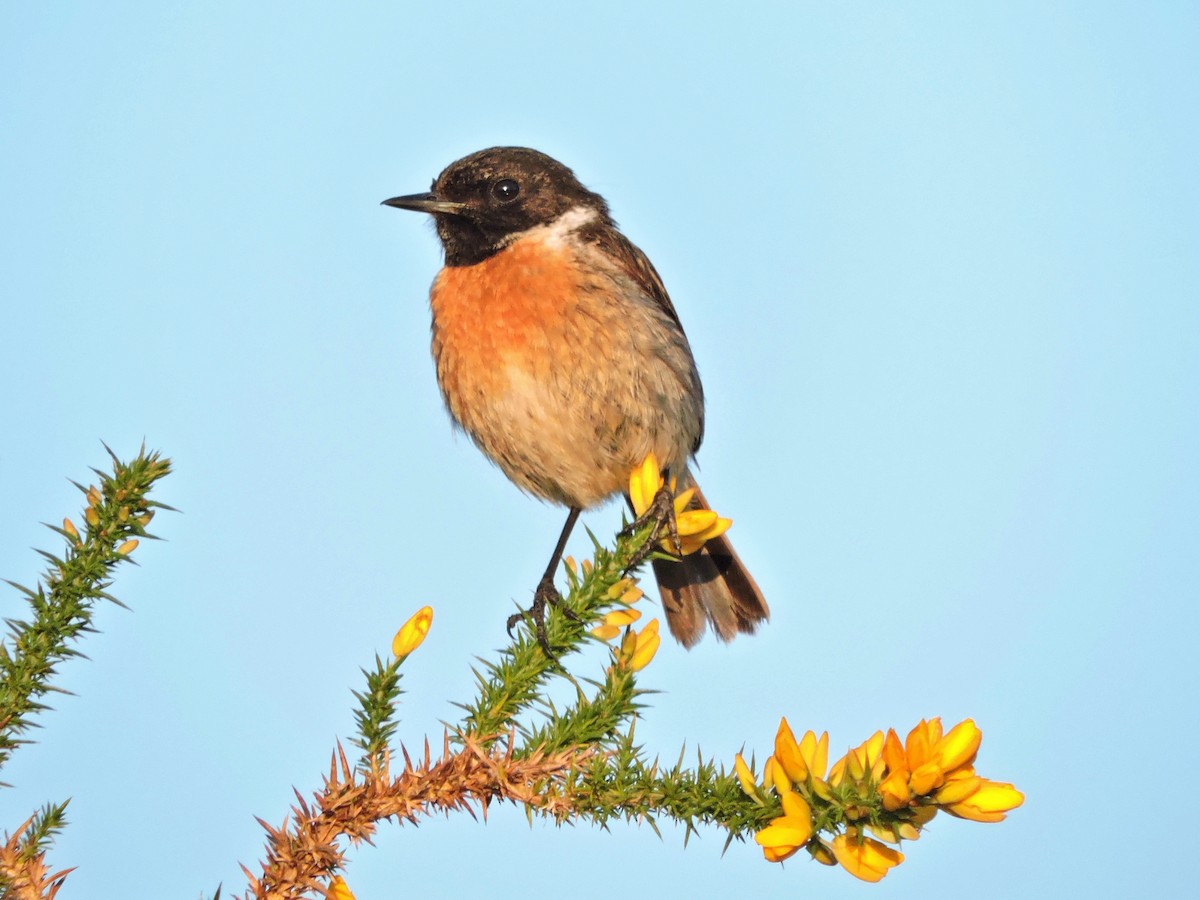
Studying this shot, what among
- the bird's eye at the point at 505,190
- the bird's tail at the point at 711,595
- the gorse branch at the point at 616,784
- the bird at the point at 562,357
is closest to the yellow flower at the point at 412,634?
the gorse branch at the point at 616,784

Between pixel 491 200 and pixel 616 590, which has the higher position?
pixel 491 200

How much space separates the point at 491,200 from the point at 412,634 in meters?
4.28

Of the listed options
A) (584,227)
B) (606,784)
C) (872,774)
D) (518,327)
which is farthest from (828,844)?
(584,227)

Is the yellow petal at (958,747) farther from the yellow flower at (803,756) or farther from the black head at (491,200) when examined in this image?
the black head at (491,200)

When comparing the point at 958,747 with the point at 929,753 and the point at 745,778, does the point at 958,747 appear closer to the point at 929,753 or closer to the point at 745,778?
the point at 929,753

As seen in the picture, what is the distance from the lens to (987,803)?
2.39 meters

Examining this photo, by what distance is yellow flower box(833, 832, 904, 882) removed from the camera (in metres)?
2.43

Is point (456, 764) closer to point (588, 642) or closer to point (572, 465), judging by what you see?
point (588, 642)

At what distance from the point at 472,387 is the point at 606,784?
137 inches

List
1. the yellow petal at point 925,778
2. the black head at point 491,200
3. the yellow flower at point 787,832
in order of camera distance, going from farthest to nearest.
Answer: the black head at point 491,200 → the yellow flower at point 787,832 → the yellow petal at point 925,778

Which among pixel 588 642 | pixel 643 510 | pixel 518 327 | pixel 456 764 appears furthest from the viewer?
pixel 518 327

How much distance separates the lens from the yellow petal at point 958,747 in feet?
7.64

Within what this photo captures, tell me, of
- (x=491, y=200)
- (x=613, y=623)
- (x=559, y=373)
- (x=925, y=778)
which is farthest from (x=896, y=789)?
(x=491, y=200)

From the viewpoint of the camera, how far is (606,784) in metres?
2.59
